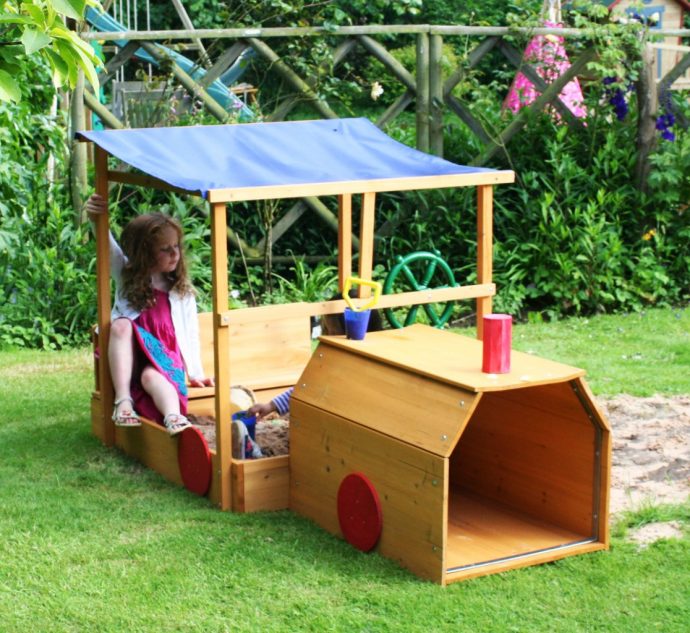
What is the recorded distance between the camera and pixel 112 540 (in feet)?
14.6

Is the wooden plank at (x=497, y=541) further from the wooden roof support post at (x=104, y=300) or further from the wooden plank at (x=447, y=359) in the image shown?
the wooden roof support post at (x=104, y=300)

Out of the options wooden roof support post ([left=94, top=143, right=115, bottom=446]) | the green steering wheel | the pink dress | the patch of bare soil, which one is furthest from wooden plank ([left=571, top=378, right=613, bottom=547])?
wooden roof support post ([left=94, top=143, right=115, bottom=446])

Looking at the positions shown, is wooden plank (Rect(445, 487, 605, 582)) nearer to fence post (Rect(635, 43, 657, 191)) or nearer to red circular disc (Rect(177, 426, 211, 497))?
red circular disc (Rect(177, 426, 211, 497))

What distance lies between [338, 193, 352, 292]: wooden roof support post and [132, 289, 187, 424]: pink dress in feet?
2.83

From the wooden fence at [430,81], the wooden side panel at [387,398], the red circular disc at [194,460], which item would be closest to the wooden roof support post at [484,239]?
the wooden side panel at [387,398]

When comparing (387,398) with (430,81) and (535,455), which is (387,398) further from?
(430,81)

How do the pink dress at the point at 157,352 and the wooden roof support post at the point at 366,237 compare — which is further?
the pink dress at the point at 157,352

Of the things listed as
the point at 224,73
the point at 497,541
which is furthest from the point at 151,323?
the point at 224,73

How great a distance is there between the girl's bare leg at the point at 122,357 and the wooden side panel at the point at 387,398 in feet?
3.36

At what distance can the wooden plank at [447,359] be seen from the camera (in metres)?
4.06

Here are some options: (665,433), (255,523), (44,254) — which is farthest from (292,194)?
(44,254)

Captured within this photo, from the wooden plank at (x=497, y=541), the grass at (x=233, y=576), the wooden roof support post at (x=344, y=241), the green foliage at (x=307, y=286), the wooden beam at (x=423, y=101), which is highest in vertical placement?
the wooden beam at (x=423, y=101)

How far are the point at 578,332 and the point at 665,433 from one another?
2333mm

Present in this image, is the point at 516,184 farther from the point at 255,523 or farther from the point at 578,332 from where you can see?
the point at 255,523
